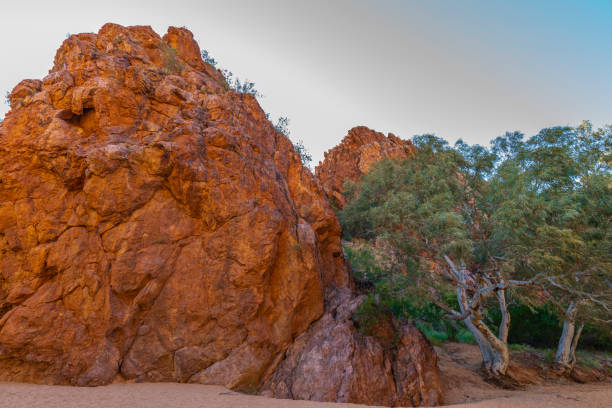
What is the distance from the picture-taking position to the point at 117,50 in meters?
14.8

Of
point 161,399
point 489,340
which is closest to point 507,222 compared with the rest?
point 489,340

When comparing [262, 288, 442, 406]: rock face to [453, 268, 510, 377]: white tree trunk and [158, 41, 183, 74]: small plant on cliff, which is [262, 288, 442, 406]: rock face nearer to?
[453, 268, 510, 377]: white tree trunk

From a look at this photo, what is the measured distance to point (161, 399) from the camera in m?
8.48

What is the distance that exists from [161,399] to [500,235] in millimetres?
12694

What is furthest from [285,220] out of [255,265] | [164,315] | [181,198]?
[164,315]

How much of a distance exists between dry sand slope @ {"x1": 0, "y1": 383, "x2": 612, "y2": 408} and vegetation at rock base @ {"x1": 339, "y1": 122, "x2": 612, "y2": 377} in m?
3.93

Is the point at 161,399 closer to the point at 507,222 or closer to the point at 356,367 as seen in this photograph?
the point at 356,367

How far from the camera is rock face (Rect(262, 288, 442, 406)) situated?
10.7 m

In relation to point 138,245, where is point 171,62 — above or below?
above

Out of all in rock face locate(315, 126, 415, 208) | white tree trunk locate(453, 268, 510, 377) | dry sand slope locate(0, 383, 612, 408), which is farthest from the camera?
rock face locate(315, 126, 415, 208)

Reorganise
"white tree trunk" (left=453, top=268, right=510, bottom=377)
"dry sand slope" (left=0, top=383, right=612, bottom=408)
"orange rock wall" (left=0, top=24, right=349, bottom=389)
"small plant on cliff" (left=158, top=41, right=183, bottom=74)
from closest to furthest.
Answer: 1. "dry sand slope" (left=0, top=383, right=612, bottom=408)
2. "orange rock wall" (left=0, top=24, right=349, bottom=389)
3. "white tree trunk" (left=453, top=268, right=510, bottom=377)
4. "small plant on cliff" (left=158, top=41, right=183, bottom=74)

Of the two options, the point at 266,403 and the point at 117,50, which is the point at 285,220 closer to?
the point at 266,403

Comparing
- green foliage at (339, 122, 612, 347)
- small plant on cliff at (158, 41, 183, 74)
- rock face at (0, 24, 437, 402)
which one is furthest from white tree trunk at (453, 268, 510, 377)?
small plant on cliff at (158, 41, 183, 74)

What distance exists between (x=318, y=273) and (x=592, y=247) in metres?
9.97
